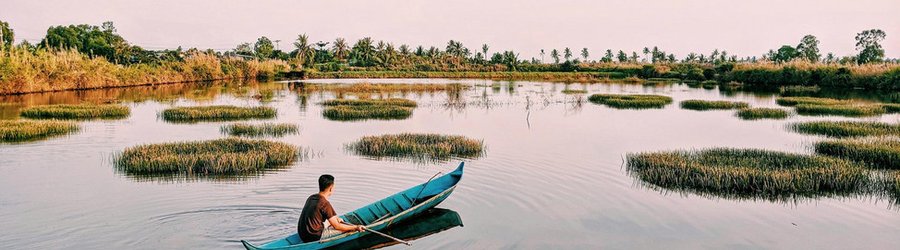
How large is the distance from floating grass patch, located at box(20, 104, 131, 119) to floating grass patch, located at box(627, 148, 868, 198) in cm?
2512

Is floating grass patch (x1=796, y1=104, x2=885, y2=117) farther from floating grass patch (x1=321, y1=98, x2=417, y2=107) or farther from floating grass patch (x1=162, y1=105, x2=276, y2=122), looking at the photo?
floating grass patch (x1=162, y1=105, x2=276, y2=122)

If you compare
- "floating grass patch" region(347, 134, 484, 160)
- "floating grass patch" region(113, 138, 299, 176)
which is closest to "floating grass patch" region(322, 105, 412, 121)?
"floating grass patch" region(347, 134, 484, 160)

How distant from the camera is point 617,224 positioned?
12625 millimetres

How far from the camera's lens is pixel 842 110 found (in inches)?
1331

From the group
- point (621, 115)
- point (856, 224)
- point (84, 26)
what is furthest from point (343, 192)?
point (84, 26)

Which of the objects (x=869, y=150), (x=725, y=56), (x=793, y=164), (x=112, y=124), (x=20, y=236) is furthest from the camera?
(x=725, y=56)

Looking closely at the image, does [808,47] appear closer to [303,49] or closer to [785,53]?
[785,53]

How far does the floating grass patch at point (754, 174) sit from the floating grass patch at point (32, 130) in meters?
20.3

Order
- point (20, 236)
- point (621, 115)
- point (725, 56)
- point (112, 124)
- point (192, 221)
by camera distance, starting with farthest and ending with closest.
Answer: point (725, 56)
point (621, 115)
point (112, 124)
point (192, 221)
point (20, 236)

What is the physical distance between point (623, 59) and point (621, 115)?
106 metres

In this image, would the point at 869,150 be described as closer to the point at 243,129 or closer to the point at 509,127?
the point at 509,127

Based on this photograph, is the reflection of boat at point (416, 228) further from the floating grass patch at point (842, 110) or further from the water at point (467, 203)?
the floating grass patch at point (842, 110)

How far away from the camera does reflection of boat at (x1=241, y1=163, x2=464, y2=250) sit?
998 cm

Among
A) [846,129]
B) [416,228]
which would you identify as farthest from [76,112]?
[846,129]
